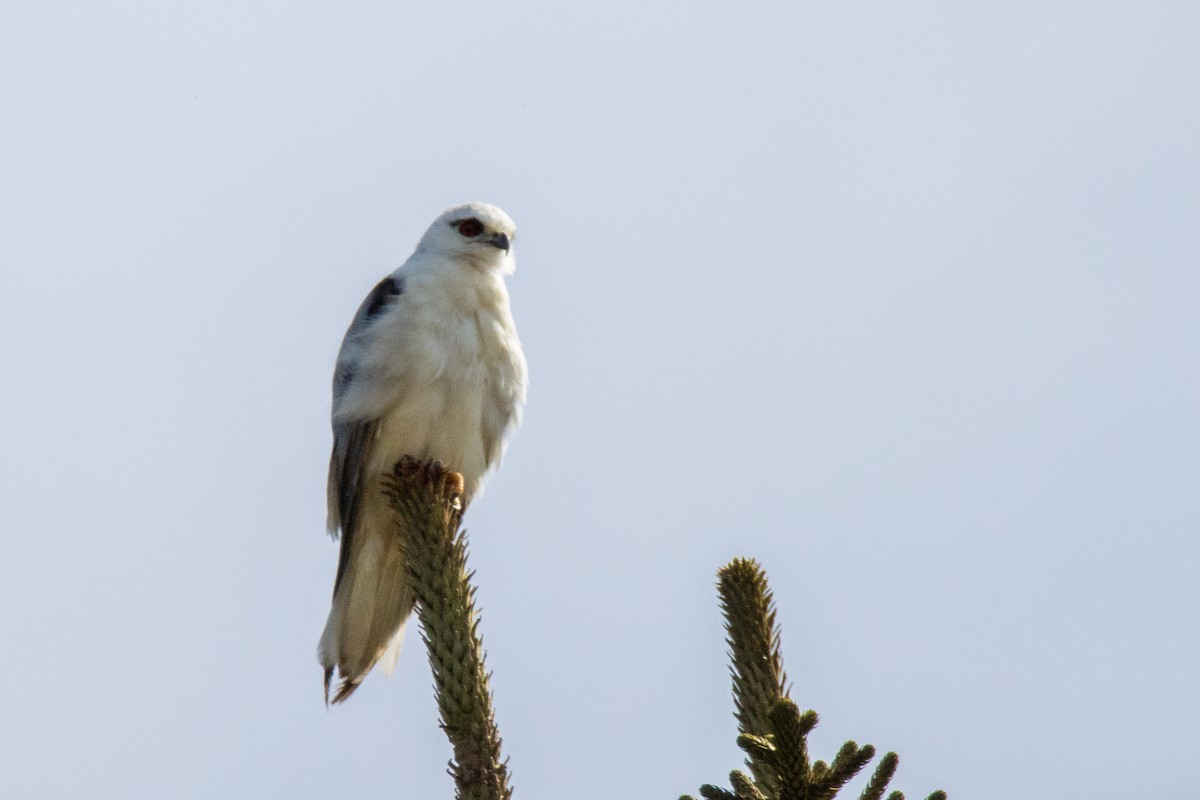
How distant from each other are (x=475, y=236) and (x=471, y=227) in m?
0.09

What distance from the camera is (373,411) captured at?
5.63m

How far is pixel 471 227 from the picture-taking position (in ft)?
21.2

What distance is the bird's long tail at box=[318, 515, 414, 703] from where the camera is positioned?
17.2ft

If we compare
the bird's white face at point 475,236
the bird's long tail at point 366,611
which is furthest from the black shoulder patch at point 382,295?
the bird's long tail at point 366,611

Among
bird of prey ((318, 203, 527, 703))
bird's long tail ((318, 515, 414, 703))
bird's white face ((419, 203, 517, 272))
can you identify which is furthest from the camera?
bird's white face ((419, 203, 517, 272))

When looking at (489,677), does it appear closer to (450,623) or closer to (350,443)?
(450,623)

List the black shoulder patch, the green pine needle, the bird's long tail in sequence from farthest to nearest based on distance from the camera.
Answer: the black shoulder patch
the bird's long tail
the green pine needle

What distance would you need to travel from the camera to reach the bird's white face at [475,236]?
6289 millimetres

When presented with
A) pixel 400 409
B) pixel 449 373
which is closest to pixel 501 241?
pixel 449 373

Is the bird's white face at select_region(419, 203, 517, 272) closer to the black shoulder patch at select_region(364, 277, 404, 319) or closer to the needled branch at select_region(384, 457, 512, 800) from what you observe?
the black shoulder patch at select_region(364, 277, 404, 319)

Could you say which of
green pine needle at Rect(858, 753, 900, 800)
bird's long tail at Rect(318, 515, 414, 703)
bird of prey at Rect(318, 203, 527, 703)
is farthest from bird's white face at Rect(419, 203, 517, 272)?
green pine needle at Rect(858, 753, 900, 800)

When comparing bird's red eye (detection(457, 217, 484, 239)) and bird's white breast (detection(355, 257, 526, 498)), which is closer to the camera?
bird's white breast (detection(355, 257, 526, 498))

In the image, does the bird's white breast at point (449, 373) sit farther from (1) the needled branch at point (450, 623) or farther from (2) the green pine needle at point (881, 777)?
(2) the green pine needle at point (881, 777)

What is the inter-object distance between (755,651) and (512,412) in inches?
139
